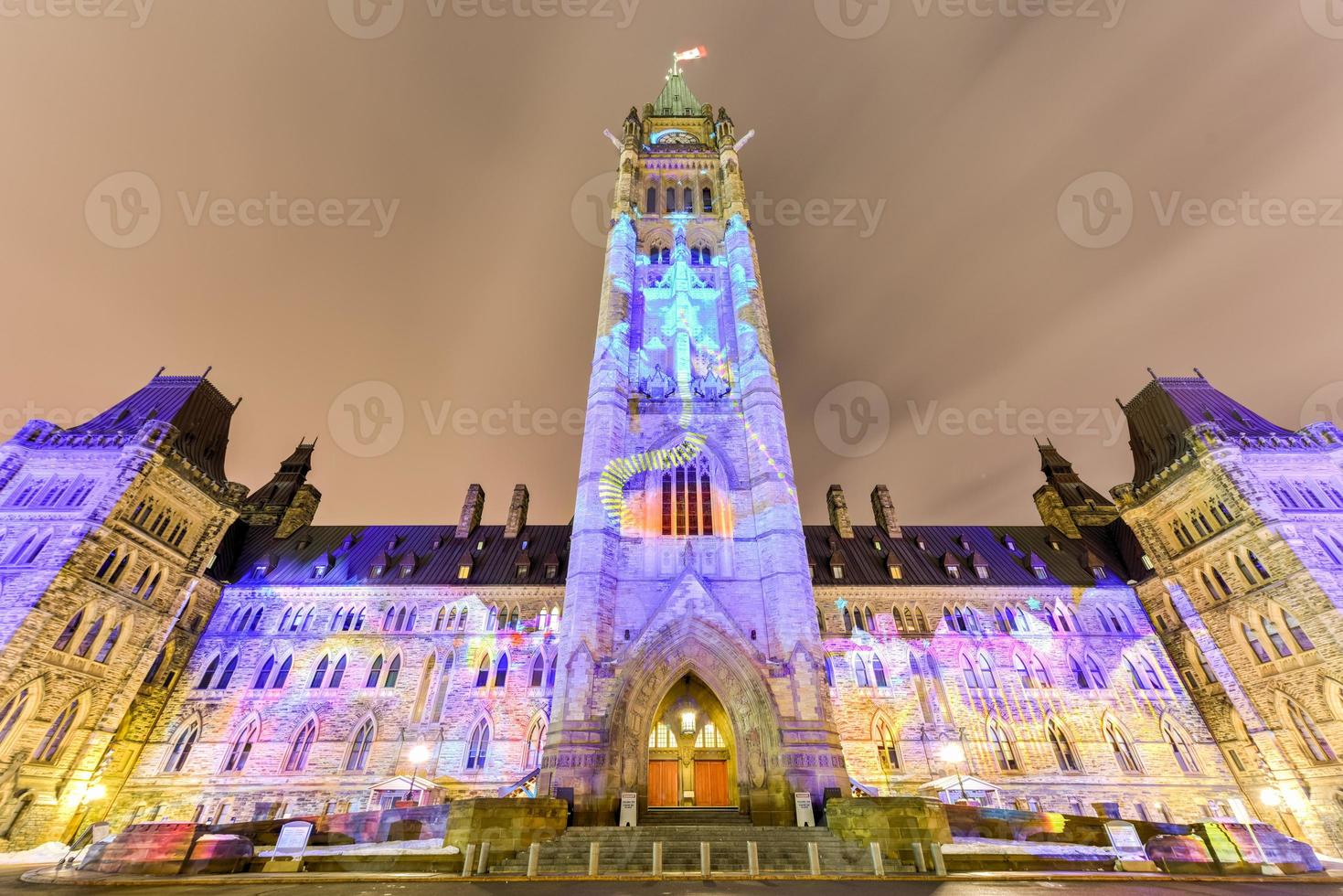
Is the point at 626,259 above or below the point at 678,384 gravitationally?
above

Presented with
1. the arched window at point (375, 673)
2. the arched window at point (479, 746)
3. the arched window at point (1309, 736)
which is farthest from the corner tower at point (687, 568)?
the arched window at point (1309, 736)

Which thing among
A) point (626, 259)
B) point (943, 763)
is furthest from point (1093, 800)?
point (626, 259)

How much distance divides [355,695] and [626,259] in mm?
26544

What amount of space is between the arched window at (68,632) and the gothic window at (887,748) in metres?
35.6

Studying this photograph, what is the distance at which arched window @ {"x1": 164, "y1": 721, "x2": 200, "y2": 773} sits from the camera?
26.4 metres

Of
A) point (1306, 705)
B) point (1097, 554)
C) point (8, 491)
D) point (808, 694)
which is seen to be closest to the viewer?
point (808, 694)

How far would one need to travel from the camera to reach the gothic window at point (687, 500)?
75.9 feet

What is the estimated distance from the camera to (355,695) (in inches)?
1110

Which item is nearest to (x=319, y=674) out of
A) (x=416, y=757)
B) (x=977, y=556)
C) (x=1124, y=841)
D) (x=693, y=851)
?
(x=416, y=757)

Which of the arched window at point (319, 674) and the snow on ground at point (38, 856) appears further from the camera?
the arched window at point (319, 674)

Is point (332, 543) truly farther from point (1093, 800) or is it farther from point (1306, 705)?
point (1306, 705)

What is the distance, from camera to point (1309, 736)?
75.9 ft

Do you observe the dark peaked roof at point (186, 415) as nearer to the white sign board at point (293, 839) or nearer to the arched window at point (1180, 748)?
the white sign board at point (293, 839)

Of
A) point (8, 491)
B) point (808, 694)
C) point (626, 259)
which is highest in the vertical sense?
point (626, 259)
